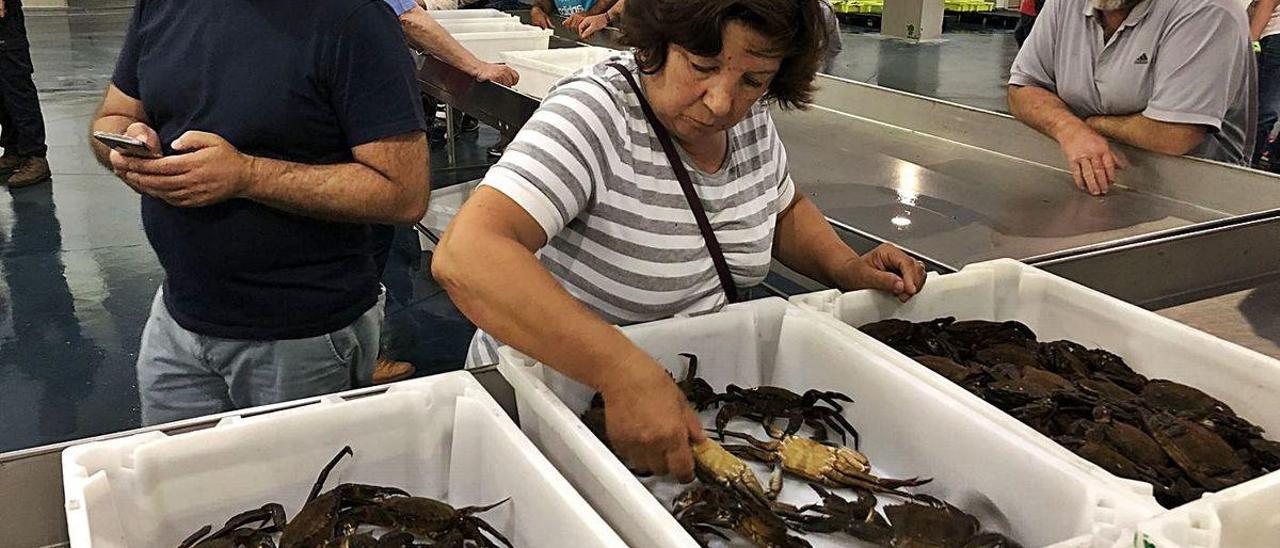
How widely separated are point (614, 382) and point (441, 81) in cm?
314

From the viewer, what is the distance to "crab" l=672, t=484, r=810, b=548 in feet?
3.87

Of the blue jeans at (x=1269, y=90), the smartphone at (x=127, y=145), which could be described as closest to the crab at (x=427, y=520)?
the smartphone at (x=127, y=145)

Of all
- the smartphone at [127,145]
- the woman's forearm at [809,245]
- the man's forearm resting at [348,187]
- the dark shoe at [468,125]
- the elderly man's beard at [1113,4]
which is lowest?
the dark shoe at [468,125]

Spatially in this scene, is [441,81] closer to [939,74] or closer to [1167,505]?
[1167,505]

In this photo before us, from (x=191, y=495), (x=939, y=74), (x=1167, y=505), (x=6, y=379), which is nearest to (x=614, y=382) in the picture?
(x=191, y=495)

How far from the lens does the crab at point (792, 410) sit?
56.7 inches

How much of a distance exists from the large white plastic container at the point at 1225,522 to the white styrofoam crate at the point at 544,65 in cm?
254

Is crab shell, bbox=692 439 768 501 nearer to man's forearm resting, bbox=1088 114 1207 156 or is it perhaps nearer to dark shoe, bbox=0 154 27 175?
man's forearm resting, bbox=1088 114 1207 156

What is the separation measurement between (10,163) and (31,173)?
273 mm

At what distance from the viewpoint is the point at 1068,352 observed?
62.2 inches

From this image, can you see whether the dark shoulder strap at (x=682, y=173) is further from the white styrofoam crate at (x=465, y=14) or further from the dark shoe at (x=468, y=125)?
the dark shoe at (x=468, y=125)

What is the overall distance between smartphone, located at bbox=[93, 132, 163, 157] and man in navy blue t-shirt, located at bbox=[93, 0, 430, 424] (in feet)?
0.04

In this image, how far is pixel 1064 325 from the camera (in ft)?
5.60

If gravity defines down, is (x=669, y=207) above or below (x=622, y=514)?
above
